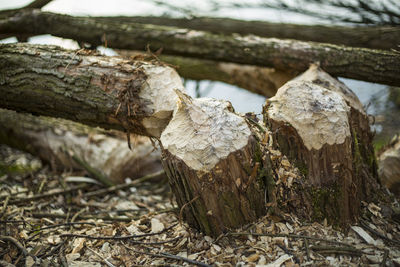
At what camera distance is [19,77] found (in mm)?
1917

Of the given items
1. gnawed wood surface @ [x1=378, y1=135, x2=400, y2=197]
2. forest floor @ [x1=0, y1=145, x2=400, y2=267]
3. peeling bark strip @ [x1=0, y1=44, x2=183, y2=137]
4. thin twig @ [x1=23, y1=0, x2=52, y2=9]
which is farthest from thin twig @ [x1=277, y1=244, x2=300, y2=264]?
thin twig @ [x1=23, y1=0, x2=52, y2=9]

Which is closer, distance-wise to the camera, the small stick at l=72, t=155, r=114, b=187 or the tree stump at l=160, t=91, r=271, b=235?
the tree stump at l=160, t=91, r=271, b=235

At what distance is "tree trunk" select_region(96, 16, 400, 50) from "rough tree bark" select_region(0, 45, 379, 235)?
4.14 ft

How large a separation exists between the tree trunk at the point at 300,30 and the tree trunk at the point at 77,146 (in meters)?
1.18

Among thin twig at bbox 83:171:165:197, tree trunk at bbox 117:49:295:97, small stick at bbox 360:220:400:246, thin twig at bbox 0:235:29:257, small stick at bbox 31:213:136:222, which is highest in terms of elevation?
tree trunk at bbox 117:49:295:97

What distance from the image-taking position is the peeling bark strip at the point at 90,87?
1.81 m

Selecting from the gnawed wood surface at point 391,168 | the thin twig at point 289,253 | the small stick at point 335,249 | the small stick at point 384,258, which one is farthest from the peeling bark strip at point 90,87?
the gnawed wood surface at point 391,168

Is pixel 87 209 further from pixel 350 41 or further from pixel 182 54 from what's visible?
pixel 350 41

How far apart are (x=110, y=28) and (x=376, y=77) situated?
2.30 m

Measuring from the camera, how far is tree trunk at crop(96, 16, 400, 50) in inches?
104

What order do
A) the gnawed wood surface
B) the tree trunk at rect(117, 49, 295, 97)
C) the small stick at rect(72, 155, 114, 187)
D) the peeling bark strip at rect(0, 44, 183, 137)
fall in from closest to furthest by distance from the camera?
the peeling bark strip at rect(0, 44, 183, 137), the gnawed wood surface, the small stick at rect(72, 155, 114, 187), the tree trunk at rect(117, 49, 295, 97)

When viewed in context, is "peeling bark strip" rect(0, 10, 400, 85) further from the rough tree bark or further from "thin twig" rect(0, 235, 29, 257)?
"thin twig" rect(0, 235, 29, 257)

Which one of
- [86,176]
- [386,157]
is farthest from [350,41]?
[86,176]

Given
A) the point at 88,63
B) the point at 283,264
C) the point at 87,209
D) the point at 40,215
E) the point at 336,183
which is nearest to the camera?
the point at 283,264
